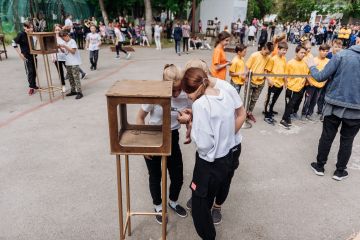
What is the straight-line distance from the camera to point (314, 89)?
600 cm

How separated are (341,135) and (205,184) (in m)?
2.39

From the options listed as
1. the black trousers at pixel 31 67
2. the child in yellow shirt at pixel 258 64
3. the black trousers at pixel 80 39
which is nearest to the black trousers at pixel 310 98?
the child in yellow shirt at pixel 258 64

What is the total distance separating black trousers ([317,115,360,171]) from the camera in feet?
12.0

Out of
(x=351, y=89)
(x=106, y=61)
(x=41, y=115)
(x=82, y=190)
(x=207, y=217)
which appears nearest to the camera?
(x=207, y=217)

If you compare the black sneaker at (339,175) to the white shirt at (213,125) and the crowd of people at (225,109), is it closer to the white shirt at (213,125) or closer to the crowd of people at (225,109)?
the crowd of people at (225,109)

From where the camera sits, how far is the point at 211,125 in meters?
2.24

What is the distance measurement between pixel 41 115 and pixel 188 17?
2561 centimetres

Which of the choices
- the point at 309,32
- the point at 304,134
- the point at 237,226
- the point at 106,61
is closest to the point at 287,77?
the point at 304,134

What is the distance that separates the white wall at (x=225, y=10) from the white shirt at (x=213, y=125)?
25.0 meters

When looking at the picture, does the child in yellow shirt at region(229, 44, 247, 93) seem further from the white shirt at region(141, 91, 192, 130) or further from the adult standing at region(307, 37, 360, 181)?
the white shirt at region(141, 91, 192, 130)

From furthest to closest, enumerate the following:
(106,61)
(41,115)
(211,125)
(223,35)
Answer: (106,61) → (41,115) → (223,35) → (211,125)

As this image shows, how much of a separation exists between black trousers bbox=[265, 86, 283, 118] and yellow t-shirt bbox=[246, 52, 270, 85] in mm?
374

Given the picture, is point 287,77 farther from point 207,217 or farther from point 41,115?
point 41,115

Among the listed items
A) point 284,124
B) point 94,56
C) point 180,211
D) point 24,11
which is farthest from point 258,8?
point 180,211
